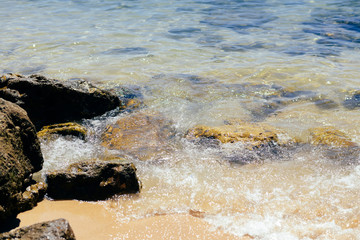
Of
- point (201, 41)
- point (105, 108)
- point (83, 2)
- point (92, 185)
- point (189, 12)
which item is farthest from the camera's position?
point (83, 2)

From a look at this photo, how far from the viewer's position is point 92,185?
381 centimetres

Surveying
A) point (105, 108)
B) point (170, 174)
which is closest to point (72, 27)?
point (105, 108)

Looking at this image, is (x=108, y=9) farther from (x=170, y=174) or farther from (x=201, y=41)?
(x=170, y=174)

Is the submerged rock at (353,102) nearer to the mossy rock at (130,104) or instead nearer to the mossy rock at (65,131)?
the mossy rock at (130,104)

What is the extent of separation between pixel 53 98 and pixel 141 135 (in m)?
1.68

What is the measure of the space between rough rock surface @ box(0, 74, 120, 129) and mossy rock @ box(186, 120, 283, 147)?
187 centimetres

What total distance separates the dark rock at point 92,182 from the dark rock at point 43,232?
3.88ft

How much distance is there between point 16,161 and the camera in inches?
136

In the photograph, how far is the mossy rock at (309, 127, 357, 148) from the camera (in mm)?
4922

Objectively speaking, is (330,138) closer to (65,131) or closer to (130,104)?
(130,104)

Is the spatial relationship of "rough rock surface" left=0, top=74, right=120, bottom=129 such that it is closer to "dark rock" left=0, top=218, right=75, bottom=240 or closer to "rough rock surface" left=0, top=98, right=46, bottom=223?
"rough rock surface" left=0, top=98, right=46, bottom=223

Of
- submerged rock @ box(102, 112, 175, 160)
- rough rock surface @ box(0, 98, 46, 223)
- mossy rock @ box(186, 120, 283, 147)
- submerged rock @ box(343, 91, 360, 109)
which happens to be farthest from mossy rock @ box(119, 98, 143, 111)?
submerged rock @ box(343, 91, 360, 109)

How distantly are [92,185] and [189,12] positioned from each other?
13.9 m

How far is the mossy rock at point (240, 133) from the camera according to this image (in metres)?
4.96
